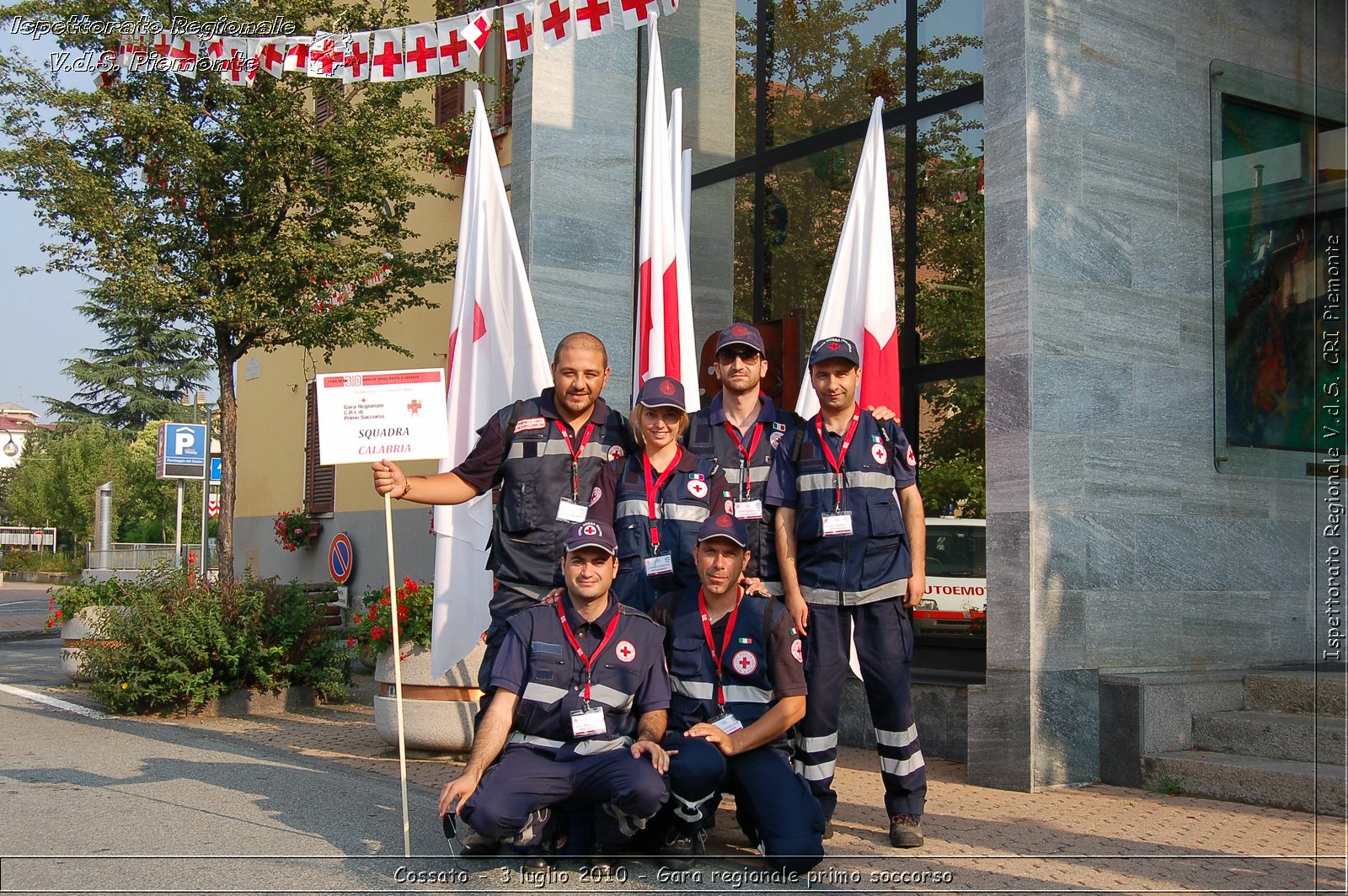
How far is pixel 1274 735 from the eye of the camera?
277 inches

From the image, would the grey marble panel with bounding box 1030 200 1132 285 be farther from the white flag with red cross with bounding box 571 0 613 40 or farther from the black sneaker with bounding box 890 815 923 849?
the white flag with red cross with bounding box 571 0 613 40

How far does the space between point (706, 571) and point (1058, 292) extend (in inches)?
127

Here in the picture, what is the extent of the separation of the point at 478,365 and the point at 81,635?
21.6ft

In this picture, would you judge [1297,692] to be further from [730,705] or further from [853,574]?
[730,705]

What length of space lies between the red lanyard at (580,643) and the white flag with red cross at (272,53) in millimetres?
6329

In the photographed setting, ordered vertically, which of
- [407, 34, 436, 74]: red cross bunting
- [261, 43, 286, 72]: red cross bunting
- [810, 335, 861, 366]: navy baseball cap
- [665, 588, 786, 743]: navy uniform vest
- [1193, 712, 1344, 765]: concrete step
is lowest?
[1193, 712, 1344, 765]: concrete step

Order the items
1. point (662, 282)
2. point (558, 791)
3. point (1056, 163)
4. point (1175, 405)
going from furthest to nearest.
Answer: point (662, 282), point (1175, 405), point (1056, 163), point (558, 791)

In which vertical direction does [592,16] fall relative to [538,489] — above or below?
above

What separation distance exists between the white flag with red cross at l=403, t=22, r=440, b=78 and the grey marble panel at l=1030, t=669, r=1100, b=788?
6.16 metres

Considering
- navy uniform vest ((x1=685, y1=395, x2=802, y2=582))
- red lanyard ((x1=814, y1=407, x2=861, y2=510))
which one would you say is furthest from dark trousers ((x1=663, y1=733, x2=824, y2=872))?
red lanyard ((x1=814, y1=407, x2=861, y2=510))

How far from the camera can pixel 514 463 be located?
20.6 feet

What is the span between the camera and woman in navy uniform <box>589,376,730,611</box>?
602cm

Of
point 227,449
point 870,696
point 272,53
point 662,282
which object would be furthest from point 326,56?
point 870,696

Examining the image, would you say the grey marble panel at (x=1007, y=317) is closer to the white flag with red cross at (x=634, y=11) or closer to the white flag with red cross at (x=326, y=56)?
the white flag with red cross at (x=634, y=11)
